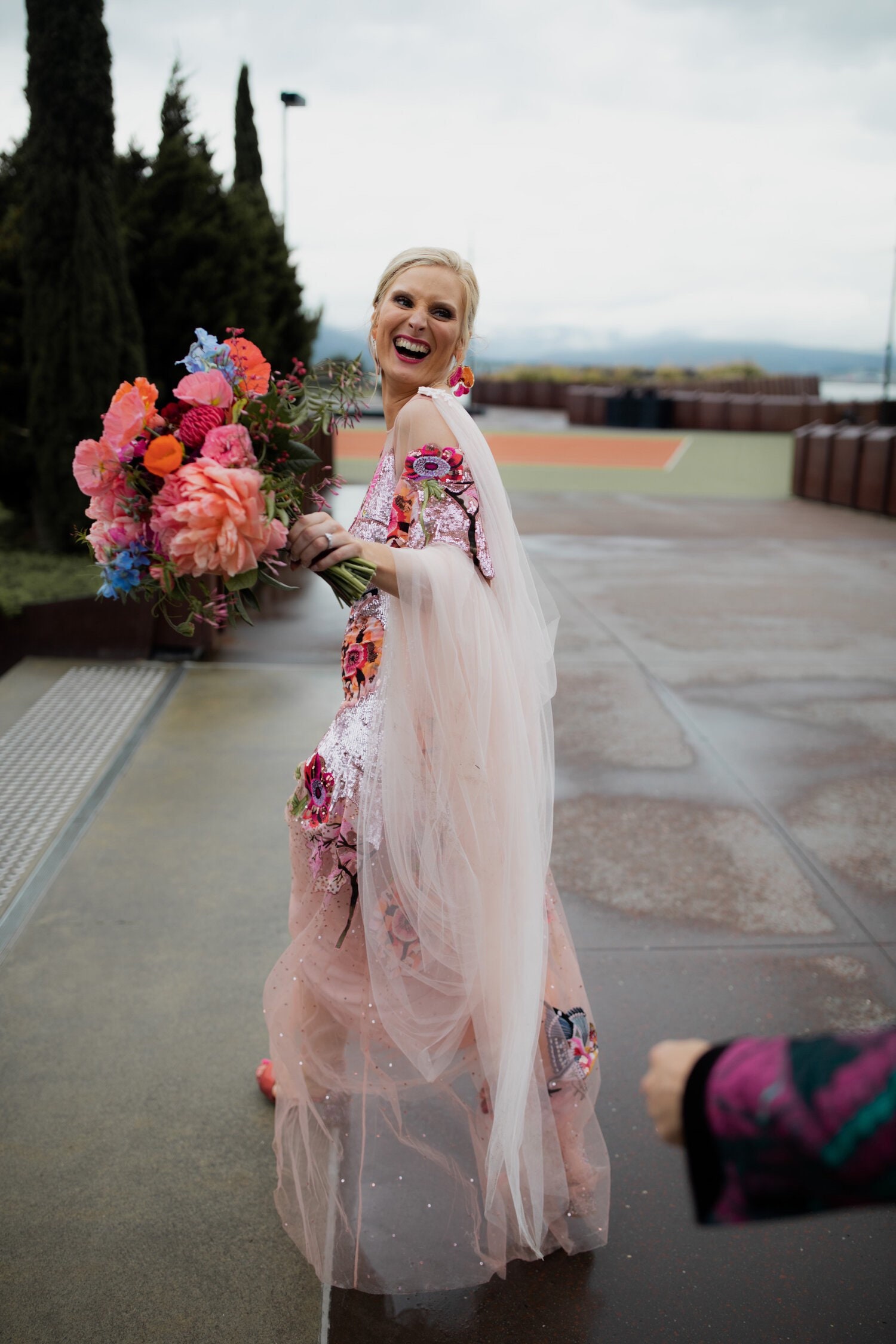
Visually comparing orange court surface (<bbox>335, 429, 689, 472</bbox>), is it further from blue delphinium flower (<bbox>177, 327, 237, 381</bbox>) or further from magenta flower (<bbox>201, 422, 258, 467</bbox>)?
magenta flower (<bbox>201, 422, 258, 467</bbox>)

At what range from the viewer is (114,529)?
1877 millimetres

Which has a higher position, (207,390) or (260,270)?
(260,270)

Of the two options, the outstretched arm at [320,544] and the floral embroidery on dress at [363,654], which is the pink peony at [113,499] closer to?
the outstretched arm at [320,544]

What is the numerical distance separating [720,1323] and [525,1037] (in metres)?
0.69

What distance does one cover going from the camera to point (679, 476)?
18906 millimetres

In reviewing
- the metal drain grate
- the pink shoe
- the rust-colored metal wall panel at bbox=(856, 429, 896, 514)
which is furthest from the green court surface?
the pink shoe

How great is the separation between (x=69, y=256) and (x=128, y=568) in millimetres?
7036

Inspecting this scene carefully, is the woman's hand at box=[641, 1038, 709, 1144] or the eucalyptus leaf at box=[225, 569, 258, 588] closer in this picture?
the woman's hand at box=[641, 1038, 709, 1144]

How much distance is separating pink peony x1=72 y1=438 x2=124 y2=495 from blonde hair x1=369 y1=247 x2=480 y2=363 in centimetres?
84

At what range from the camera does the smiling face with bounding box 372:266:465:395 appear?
2359 mm

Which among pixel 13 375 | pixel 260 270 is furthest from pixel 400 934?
pixel 260 270

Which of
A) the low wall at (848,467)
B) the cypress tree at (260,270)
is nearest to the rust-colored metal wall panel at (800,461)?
the low wall at (848,467)

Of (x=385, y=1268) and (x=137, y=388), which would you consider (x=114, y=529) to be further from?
(x=385, y=1268)

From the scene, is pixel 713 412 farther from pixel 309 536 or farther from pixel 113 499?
pixel 113 499
